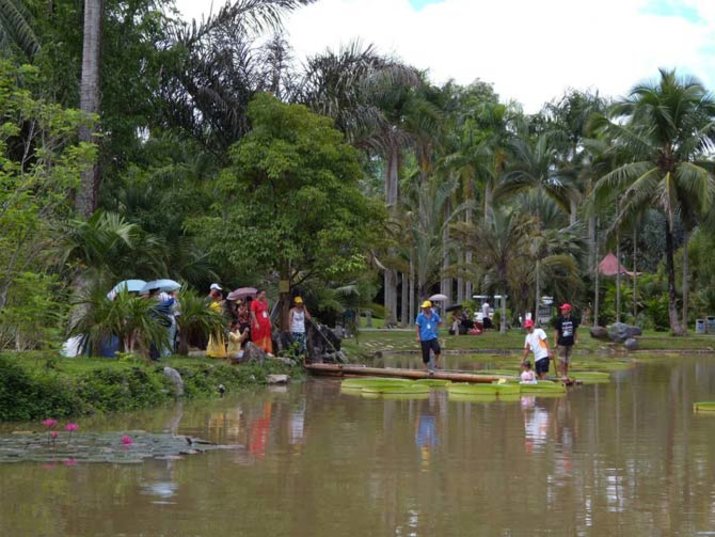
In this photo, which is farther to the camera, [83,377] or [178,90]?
[178,90]

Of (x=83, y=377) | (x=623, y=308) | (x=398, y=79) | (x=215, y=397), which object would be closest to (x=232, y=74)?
(x=398, y=79)

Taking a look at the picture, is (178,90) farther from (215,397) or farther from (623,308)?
(623,308)

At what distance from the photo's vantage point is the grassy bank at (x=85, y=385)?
13711 mm

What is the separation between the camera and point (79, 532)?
7.77m

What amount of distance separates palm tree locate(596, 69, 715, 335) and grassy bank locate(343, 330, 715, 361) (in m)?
2.93

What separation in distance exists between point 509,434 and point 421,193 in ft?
128

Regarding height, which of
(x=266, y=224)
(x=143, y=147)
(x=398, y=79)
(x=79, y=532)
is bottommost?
(x=79, y=532)

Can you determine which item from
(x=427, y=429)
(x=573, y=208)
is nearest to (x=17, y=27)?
(x=427, y=429)

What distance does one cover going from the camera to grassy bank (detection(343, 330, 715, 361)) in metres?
37.4

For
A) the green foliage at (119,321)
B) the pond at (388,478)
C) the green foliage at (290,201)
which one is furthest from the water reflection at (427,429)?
the green foliage at (290,201)

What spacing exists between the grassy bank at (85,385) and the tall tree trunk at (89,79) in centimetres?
501

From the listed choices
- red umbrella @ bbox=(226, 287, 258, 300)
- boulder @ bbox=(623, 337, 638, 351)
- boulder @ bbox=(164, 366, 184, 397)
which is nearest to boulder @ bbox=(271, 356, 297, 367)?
red umbrella @ bbox=(226, 287, 258, 300)

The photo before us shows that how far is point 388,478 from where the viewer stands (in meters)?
10.2

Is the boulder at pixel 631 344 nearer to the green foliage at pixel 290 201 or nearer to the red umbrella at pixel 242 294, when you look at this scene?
the green foliage at pixel 290 201
